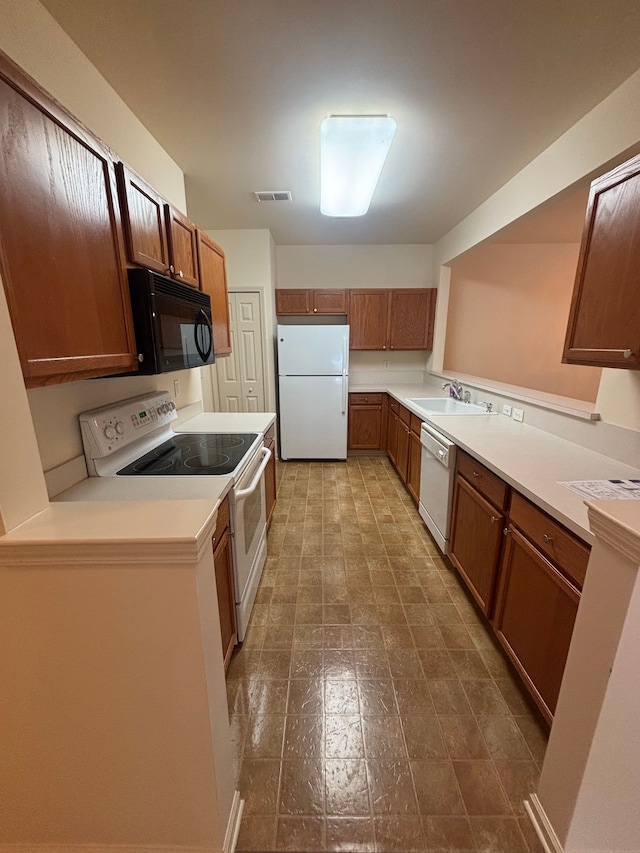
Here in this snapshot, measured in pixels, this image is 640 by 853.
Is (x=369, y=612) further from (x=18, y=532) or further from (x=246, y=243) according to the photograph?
(x=246, y=243)

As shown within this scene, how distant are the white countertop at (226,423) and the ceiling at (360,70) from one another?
5.61ft

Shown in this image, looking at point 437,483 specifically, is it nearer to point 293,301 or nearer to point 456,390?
point 456,390

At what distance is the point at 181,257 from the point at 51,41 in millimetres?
800

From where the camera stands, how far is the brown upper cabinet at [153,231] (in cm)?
127

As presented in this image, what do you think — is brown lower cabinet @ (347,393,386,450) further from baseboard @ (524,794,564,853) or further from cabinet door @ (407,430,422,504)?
baseboard @ (524,794,564,853)

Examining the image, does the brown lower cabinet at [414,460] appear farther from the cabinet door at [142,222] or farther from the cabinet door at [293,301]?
the cabinet door at [142,222]

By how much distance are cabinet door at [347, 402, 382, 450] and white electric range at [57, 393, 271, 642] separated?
2.32m

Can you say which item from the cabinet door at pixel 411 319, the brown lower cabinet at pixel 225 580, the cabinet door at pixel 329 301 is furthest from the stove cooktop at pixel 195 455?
the cabinet door at pixel 411 319

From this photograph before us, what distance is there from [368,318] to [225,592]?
3586 mm

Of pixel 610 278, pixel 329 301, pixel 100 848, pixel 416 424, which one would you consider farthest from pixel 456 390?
pixel 100 848

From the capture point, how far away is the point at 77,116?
1.36m

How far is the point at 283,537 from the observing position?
8.47 feet

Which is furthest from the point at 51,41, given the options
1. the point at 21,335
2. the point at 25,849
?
the point at 25,849

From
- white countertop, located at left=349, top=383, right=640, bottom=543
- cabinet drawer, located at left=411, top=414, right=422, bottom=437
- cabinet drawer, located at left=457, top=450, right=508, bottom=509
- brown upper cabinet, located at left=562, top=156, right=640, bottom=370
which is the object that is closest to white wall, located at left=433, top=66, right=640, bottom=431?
white countertop, located at left=349, top=383, right=640, bottom=543
